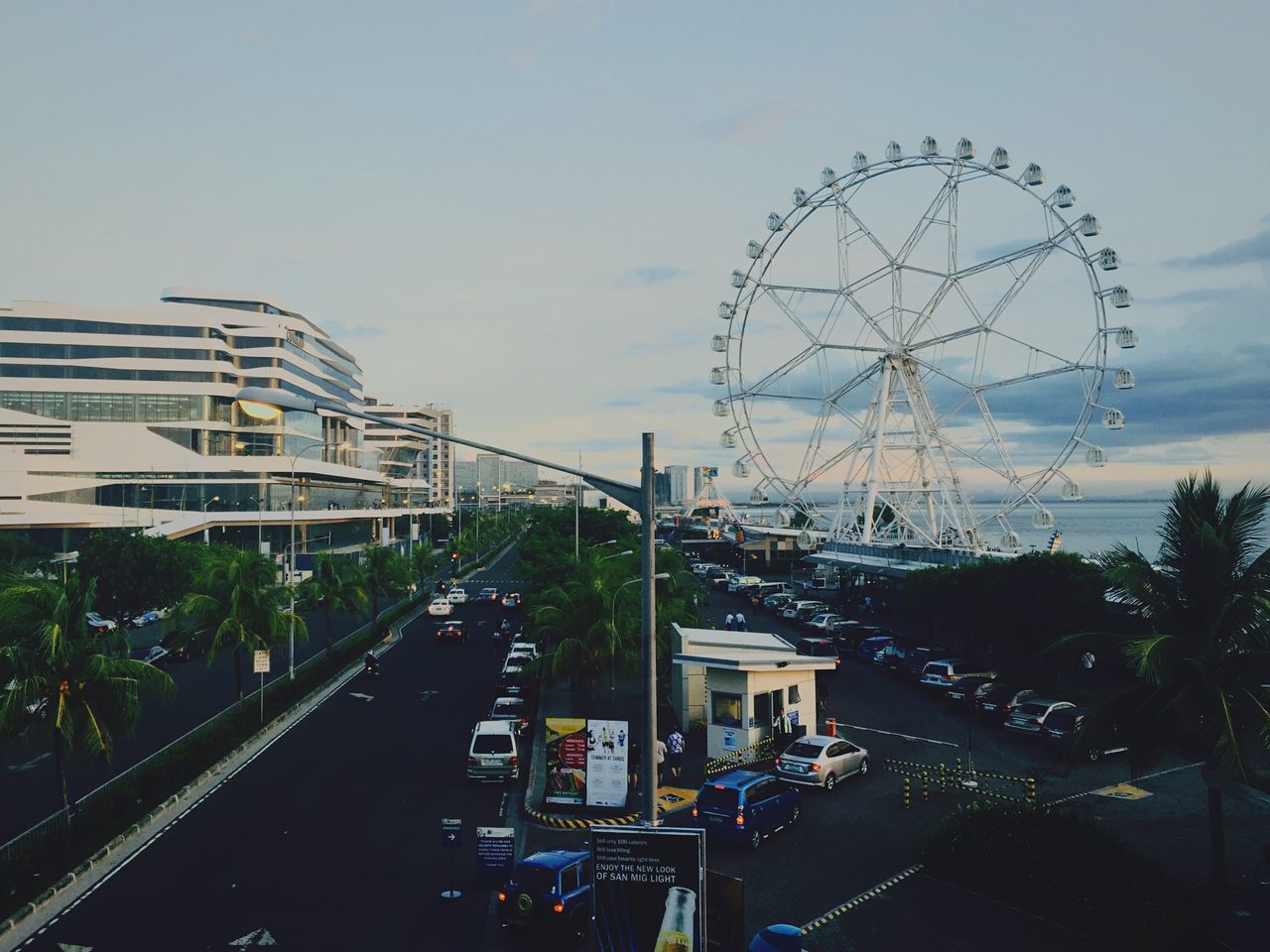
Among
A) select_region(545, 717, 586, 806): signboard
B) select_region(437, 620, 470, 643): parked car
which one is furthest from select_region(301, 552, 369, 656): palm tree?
select_region(545, 717, 586, 806): signboard

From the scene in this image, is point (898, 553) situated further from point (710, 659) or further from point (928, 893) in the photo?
point (928, 893)

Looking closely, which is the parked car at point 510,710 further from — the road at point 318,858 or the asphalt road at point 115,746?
the asphalt road at point 115,746

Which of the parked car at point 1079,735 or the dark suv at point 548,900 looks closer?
the dark suv at point 548,900

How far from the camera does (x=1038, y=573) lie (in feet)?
123

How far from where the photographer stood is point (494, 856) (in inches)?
632

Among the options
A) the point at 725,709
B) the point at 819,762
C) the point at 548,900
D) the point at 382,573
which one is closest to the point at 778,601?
the point at 382,573

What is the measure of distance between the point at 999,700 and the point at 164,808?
25.3 meters

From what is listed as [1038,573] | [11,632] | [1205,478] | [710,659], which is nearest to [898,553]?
[1038,573]

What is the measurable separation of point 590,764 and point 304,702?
643 inches

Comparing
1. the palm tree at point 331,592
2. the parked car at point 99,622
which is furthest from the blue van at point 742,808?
the parked car at point 99,622

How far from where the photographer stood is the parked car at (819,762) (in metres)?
22.8

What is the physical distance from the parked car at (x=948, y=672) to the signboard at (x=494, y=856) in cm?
2369

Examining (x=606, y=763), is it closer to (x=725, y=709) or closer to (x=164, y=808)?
(x=725, y=709)

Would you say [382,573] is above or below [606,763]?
above
